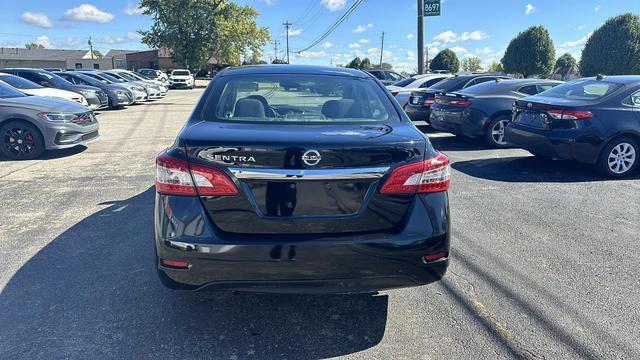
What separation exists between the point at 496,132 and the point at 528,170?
79.7 inches

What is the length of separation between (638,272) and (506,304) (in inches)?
55.9

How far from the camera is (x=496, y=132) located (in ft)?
29.9

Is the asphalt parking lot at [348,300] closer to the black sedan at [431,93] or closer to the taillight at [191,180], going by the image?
the taillight at [191,180]

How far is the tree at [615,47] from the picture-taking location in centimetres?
2078

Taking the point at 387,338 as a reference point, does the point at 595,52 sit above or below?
above

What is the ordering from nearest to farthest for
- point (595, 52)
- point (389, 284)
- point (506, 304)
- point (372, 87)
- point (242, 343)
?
point (389, 284), point (242, 343), point (506, 304), point (372, 87), point (595, 52)

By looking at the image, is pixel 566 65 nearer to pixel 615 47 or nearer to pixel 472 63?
pixel 615 47

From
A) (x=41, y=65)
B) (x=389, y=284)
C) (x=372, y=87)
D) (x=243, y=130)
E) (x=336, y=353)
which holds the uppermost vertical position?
(x=41, y=65)

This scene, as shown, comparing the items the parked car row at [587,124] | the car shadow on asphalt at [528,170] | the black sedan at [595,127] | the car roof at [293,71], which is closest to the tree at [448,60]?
the car shadow on asphalt at [528,170]

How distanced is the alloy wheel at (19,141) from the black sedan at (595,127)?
844 cm

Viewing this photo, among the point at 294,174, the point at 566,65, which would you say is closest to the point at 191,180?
the point at 294,174

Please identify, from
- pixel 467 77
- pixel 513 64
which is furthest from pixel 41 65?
pixel 467 77

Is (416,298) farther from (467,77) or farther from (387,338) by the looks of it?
(467,77)

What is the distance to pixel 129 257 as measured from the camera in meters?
3.89
